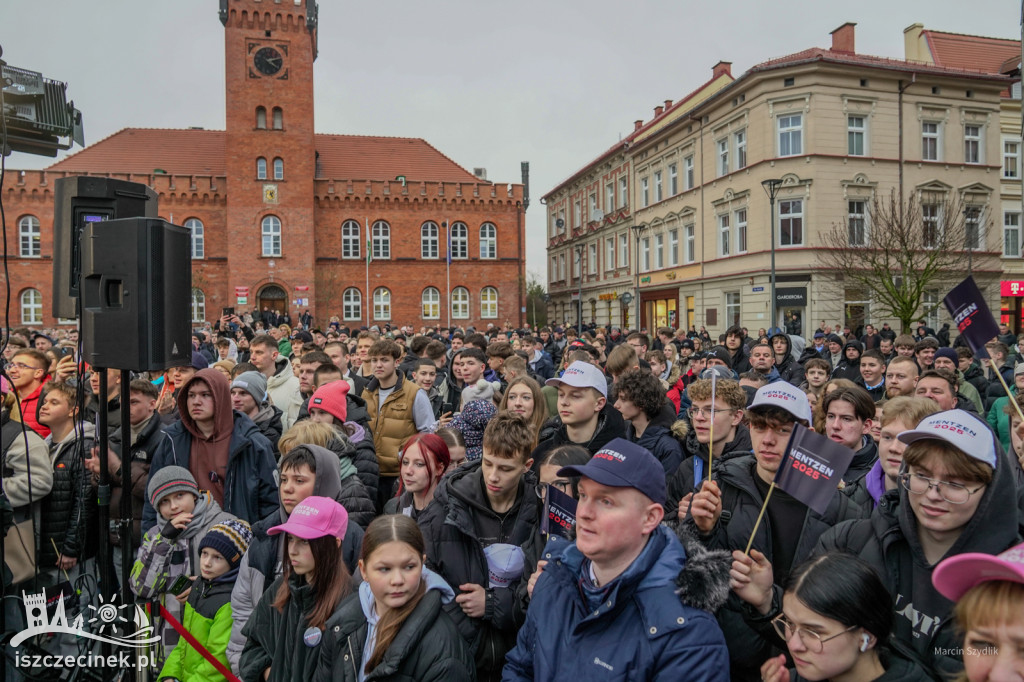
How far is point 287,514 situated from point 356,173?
44805 mm

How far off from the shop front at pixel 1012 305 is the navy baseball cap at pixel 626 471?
34624 millimetres

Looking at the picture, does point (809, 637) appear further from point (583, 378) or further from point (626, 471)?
point (583, 378)

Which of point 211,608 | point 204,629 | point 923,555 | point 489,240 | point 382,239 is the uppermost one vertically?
point 489,240

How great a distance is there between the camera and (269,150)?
40.4 meters

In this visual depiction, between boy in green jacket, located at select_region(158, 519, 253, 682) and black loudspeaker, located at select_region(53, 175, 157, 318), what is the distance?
165 centimetres

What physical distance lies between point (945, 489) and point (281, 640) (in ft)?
9.52

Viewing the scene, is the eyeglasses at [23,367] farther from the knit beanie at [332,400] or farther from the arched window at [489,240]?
the arched window at [489,240]

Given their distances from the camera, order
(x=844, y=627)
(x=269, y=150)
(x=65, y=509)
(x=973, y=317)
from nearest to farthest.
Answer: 1. (x=844, y=627)
2. (x=973, y=317)
3. (x=65, y=509)
4. (x=269, y=150)

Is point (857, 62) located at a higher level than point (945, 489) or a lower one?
higher

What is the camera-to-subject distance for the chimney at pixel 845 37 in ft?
99.9

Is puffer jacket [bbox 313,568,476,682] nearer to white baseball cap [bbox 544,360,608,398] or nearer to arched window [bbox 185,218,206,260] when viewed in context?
white baseball cap [bbox 544,360,608,398]

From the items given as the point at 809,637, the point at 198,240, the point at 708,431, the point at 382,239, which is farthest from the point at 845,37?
the point at 198,240

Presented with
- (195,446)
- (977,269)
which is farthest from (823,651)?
(977,269)

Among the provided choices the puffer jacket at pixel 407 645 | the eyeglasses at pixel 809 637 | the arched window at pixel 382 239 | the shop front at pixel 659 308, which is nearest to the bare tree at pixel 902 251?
the shop front at pixel 659 308
